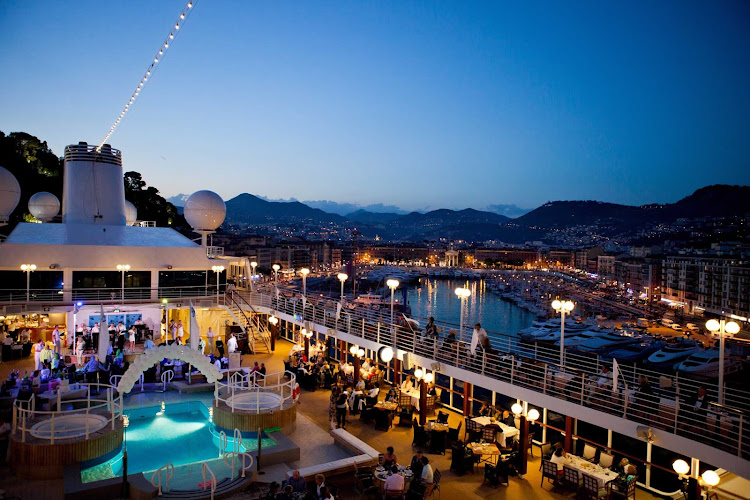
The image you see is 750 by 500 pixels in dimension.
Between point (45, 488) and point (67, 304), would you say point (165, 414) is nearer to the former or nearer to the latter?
point (45, 488)

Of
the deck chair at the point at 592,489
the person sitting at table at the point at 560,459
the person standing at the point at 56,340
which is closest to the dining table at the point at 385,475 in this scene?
the person sitting at table at the point at 560,459

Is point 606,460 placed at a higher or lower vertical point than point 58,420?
lower

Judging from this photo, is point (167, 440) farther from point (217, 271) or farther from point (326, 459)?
point (217, 271)

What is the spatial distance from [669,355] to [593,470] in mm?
41452

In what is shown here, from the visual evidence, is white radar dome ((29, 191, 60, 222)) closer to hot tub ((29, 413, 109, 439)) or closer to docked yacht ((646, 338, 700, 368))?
hot tub ((29, 413, 109, 439))

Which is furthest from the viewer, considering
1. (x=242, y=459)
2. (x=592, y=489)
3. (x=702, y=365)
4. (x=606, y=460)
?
(x=702, y=365)

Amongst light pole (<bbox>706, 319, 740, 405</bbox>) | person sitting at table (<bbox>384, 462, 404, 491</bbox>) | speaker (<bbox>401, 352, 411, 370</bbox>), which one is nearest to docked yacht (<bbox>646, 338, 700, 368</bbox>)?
speaker (<bbox>401, 352, 411, 370</bbox>)

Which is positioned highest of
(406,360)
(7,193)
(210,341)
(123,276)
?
(7,193)

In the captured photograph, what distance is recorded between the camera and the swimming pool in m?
11.4

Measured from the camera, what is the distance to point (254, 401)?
538 inches

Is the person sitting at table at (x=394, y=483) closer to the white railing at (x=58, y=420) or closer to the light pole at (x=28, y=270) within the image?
the white railing at (x=58, y=420)

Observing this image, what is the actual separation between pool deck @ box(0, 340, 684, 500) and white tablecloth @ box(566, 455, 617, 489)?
61 cm

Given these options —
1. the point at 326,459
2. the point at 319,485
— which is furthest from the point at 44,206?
the point at 319,485

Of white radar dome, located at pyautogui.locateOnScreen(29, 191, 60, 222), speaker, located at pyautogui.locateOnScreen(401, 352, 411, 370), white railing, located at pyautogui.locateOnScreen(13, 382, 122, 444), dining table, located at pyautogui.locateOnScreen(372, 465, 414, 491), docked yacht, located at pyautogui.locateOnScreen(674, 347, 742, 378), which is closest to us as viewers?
dining table, located at pyautogui.locateOnScreen(372, 465, 414, 491)
